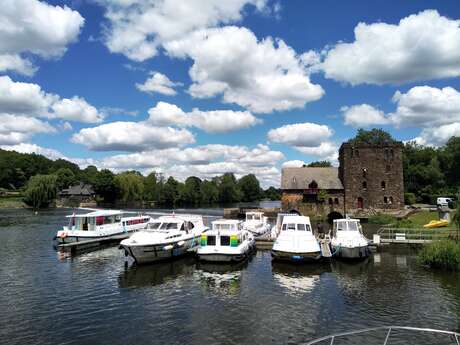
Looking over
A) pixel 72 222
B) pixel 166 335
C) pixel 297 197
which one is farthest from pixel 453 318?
pixel 297 197

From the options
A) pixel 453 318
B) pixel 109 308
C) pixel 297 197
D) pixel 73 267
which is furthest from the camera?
pixel 297 197

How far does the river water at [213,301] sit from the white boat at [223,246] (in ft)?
2.59

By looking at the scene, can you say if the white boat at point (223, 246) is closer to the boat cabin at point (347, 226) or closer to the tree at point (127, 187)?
the boat cabin at point (347, 226)

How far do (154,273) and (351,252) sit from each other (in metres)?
14.4

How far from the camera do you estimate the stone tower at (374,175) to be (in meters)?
62.0

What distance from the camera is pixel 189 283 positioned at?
21859mm

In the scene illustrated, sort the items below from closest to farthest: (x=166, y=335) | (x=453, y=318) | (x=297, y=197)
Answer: (x=166, y=335) < (x=453, y=318) < (x=297, y=197)

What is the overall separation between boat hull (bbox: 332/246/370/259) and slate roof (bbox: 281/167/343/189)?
3649 cm

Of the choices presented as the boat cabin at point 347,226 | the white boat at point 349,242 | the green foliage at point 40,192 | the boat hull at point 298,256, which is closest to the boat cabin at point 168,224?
the boat hull at point 298,256

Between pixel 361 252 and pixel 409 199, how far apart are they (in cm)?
5269

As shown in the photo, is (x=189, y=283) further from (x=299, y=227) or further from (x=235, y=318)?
(x=299, y=227)

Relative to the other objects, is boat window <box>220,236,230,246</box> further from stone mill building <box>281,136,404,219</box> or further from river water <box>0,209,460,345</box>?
stone mill building <box>281,136,404,219</box>

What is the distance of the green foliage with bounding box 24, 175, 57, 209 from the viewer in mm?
104125

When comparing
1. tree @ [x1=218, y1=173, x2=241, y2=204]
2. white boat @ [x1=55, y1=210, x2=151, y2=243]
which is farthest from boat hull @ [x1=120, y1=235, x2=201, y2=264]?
tree @ [x1=218, y1=173, x2=241, y2=204]
